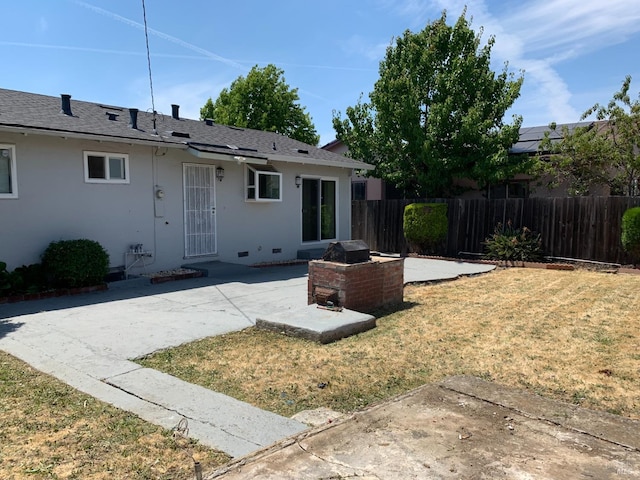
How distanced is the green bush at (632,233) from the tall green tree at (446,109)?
13.6ft

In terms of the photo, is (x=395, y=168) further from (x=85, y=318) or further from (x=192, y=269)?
(x=85, y=318)

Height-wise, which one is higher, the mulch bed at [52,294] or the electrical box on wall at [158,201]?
the electrical box on wall at [158,201]

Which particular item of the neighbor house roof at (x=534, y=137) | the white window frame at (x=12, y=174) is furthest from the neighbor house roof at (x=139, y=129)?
the neighbor house roof at (x=534, y=137)

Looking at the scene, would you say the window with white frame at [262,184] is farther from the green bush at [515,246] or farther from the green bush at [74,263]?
the green bush at [515,246]

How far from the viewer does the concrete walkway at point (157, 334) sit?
348 cm

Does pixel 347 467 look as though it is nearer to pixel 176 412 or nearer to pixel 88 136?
pixel 176 412

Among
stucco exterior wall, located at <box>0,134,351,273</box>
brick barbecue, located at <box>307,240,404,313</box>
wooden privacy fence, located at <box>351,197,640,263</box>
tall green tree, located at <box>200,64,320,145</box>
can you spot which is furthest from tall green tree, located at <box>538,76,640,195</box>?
tall green tree, located at <box>200,64,320,145</box>

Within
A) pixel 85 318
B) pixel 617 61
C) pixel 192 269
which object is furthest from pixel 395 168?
pixel 85 318

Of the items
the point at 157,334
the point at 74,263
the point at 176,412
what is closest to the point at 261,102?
the point at 74,263

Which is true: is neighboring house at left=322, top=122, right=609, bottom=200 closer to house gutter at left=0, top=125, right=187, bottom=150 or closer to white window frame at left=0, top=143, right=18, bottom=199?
house gutter at left=0, top=125, right=187, bottom=150

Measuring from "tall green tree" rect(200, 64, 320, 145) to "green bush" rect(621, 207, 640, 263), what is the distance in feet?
65.8

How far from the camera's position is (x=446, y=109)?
1484cm

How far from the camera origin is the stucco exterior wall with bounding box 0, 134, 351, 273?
8.23m

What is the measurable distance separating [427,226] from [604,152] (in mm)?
5158
